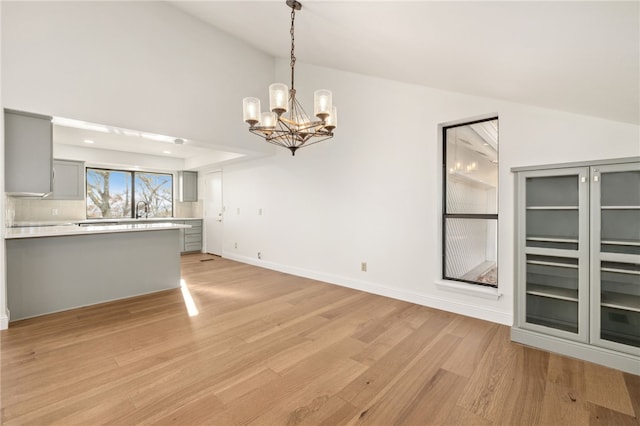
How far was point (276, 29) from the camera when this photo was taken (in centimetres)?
367

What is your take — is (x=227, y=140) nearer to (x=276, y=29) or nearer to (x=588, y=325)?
(x=276, y=29)

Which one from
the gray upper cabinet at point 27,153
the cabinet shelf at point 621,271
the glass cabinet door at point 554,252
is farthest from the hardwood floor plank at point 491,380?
the gray upper cabinet at point 27,153

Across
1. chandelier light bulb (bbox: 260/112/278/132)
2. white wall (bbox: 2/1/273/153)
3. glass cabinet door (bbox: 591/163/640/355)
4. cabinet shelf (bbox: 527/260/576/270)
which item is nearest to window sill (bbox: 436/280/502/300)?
cabinet shelf (bbox: 527/260/576/270)

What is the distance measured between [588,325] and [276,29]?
4.50 m

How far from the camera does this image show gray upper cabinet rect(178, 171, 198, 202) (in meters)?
7.54

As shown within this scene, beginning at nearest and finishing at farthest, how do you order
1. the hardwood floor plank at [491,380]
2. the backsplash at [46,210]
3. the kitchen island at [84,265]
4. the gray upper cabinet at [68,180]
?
the hardwood floor plank at [491,380]
the kitchen island at [84,265]
the backsplash at [46,210]
the gray upper cabinet at [68,180]

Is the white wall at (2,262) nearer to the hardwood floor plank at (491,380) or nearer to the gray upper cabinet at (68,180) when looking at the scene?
the gray upper cabinet at (68,180)

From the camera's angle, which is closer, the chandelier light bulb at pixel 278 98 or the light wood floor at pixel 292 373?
the light wood floor at pixel 292 373

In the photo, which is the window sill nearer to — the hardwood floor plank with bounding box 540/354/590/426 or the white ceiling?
the hardwood floor plank with bounding box 540/354/590/426

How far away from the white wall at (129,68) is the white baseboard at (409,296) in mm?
2378

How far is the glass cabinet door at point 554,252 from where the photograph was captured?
2318 mm

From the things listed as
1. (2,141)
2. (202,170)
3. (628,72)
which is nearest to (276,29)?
(2,141)


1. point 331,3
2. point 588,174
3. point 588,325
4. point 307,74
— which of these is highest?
point 307,74

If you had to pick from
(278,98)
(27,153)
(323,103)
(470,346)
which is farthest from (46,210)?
(470,346)
